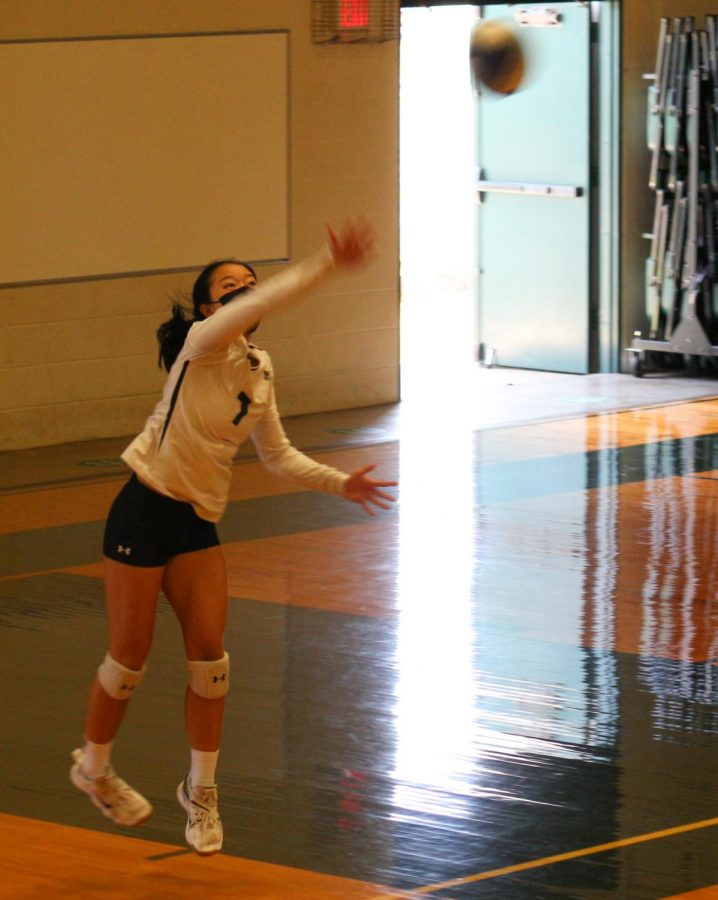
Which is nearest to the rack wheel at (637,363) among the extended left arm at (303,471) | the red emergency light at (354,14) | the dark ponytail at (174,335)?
the red emergency light at (354,14)

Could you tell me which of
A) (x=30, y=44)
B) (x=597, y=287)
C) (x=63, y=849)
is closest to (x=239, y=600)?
(x=63, y=849)

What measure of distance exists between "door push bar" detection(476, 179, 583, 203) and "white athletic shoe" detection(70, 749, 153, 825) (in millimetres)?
10424

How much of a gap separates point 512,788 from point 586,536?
3.71m

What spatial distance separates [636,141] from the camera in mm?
14430

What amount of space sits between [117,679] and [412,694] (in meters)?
1.87

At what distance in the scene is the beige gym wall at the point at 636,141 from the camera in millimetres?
14289

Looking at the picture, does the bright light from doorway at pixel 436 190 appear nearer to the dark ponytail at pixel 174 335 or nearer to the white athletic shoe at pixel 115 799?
the dark ponytail at pixel 174 335

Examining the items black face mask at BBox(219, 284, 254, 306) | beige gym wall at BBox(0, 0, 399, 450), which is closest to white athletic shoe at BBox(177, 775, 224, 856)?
black face mask at BBox(219, 284, 254, 306)

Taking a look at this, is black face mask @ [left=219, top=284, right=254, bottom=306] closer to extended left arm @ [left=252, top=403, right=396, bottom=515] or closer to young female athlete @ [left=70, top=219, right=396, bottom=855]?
young female athlete @ [left=70, top=219, right=396, bottom=855]

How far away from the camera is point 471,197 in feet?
49.7

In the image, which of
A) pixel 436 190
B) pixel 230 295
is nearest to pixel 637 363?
pixel 436 190

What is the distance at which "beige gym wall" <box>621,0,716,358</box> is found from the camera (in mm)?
14289

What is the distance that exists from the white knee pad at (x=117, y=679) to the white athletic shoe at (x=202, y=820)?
290 mm

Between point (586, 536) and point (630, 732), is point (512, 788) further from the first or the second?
point (586, 536)
